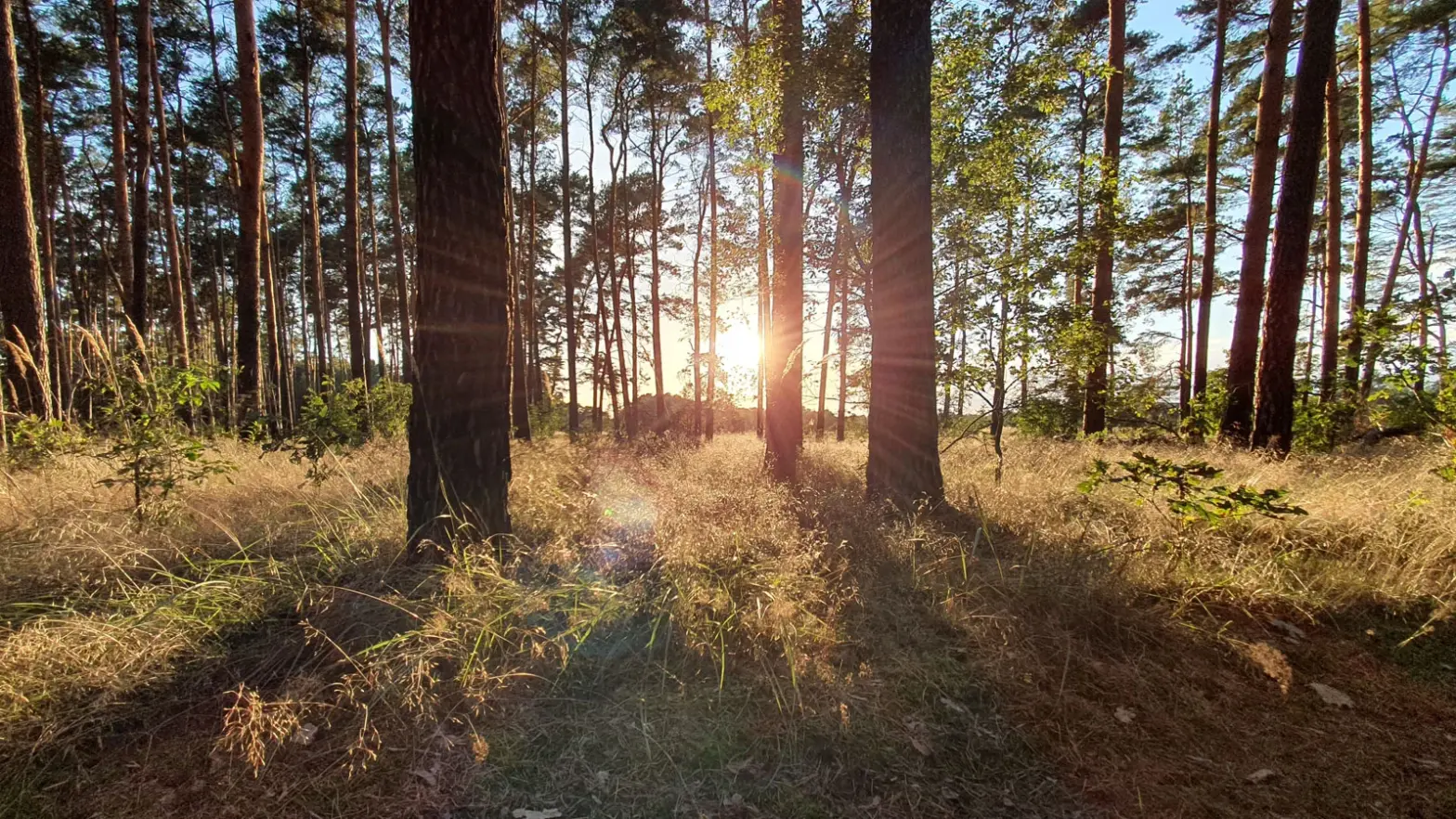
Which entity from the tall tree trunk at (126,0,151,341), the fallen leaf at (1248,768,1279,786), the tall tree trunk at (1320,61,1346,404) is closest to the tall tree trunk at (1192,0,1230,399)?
the tall tree trunk at (1320,61,1346,404)

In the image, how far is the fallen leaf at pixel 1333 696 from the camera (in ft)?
7.70

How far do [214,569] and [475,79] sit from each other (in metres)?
3.09

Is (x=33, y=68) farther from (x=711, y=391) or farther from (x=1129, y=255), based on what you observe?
(x=1129, y=255)

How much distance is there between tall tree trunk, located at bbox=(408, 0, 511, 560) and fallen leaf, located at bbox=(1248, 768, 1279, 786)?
359 cm

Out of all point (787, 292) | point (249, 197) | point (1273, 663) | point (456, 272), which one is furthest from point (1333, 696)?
point (249, 197)

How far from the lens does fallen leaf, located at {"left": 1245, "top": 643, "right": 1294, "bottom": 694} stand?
2447mm

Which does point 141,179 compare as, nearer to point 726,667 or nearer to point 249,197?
point 249,197

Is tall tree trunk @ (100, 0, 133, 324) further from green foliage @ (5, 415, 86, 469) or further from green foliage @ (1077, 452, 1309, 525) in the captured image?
green foliage @ (1077, 452, 1309, 525)

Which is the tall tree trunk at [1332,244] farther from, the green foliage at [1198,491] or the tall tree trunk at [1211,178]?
the green foliage at [1198,491]

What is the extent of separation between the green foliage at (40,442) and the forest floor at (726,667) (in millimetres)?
1118

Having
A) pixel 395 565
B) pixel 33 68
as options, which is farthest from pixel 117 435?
pixel 33 68

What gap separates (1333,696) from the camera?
238 centimetres

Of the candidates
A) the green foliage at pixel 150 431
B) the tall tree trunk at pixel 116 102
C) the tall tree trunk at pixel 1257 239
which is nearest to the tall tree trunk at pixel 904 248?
the green foliage at pixel 150 431

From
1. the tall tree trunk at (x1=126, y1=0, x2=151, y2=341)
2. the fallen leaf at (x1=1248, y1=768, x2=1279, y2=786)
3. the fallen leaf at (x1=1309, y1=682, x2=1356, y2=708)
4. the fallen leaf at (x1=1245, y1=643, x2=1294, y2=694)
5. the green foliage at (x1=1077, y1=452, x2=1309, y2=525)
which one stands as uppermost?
the tall tree trunk at (x1=126, y1=0, x2=151, y2=341)
